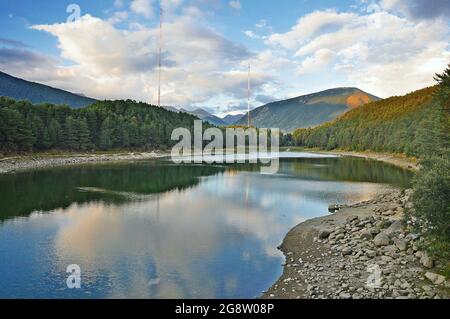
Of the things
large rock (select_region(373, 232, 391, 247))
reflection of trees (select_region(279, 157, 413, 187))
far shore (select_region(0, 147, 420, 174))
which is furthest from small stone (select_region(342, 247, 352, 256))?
far shore (select_region(0, 147, 420, 174))

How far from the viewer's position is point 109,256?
69.9ft

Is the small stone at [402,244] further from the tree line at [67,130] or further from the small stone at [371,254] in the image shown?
the tree line at [67,130]

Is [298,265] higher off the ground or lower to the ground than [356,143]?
lower

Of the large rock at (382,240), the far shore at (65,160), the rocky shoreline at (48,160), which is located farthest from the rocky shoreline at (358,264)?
the rocky shoreline at (48,160)

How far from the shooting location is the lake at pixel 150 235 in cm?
1733

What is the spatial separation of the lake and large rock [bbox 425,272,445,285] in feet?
23.1

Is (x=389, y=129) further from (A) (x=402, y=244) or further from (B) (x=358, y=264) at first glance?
(B) (x=358, y=264)

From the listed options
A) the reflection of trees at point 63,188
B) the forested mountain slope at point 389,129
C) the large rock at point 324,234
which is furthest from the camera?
the forested mountain slope at point 389,129

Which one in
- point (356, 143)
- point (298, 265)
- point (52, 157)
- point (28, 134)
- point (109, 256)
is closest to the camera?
point (298, 265)

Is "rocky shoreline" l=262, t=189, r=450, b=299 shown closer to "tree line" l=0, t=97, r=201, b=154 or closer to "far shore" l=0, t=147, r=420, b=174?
"far shore" l=0, t=147, r=420, b=174
